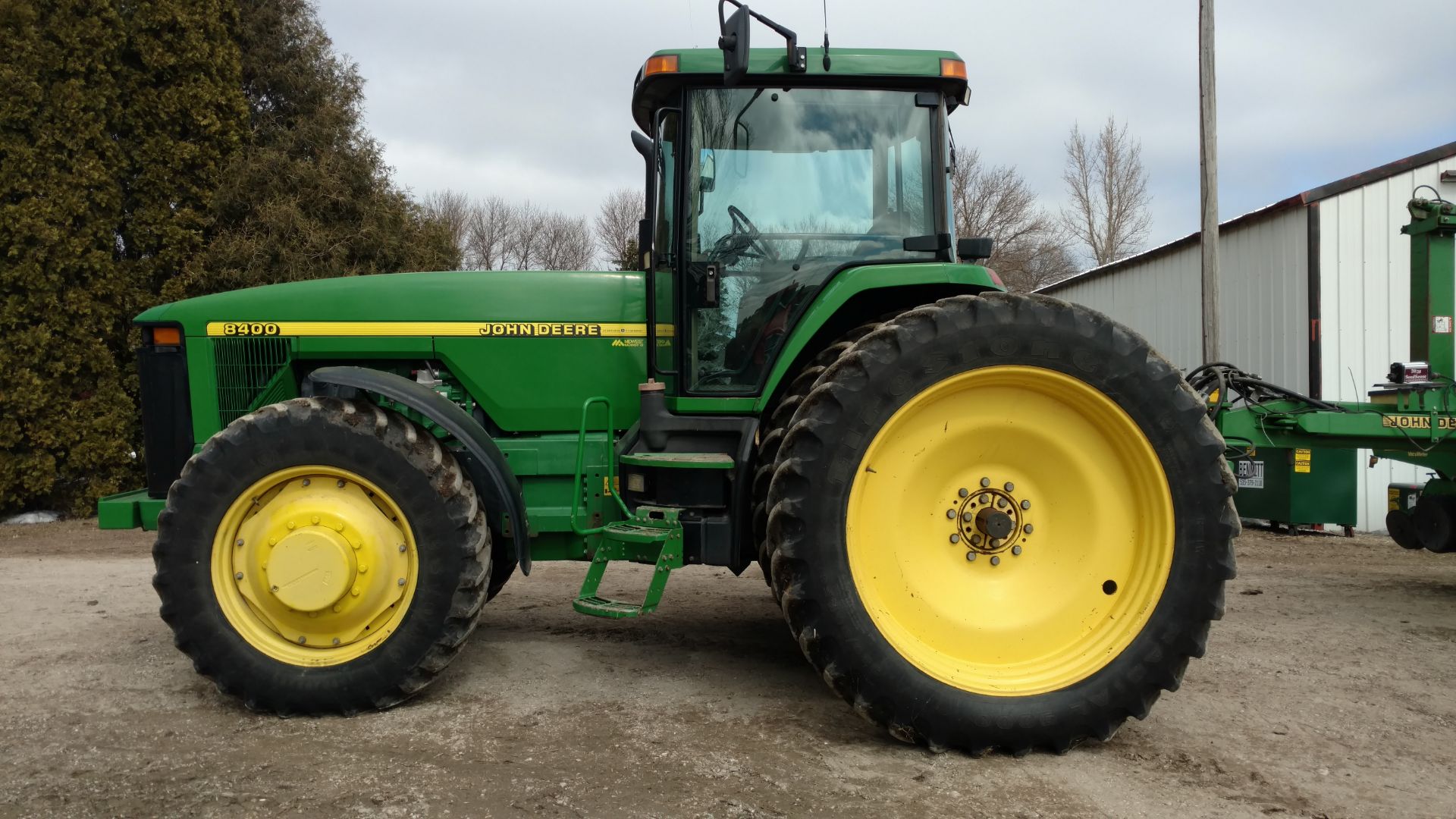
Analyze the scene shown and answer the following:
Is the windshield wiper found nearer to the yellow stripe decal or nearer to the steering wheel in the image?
the steering wheel

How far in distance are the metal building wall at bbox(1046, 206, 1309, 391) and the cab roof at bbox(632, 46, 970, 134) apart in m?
7.09

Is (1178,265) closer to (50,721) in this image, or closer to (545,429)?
(545,429)

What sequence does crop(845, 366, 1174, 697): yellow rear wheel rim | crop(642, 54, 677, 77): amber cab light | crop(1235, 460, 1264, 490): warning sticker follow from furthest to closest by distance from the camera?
crop(1235, 460, 1264, 490): warning sticker, crop(642, 54, 677, 77): amber cab light, crop(845, 366, 1174, 697): yellow rear wheel rim

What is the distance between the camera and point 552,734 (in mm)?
3193

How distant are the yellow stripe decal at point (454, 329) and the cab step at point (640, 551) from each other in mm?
805

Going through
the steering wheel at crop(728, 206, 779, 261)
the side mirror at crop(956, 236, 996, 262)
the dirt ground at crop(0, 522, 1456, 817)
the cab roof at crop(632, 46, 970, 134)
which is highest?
the cab roof at crop(632, 46, 970, 134)

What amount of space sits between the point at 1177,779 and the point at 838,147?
8.07 ft

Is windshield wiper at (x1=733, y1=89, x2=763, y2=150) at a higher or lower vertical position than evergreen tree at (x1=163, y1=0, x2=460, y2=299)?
lower

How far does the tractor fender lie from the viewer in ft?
11.4

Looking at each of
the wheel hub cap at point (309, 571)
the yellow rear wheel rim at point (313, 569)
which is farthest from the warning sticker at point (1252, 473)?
the wheel hub cap at point (309, 571)

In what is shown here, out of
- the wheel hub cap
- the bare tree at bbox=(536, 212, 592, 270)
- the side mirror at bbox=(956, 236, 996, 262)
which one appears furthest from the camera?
the bare tree at bbox=(536, 212, 592, 270)

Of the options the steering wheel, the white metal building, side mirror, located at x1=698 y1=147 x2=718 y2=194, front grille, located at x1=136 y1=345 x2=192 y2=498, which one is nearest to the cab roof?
side mirror, located at x1=698 y1=147 x2=718 y2=194

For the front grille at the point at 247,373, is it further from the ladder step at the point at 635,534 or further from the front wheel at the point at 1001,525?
the front wheel at the point at 1001,525

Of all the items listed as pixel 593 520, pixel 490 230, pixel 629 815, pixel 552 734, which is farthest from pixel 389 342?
pixel 490 230
